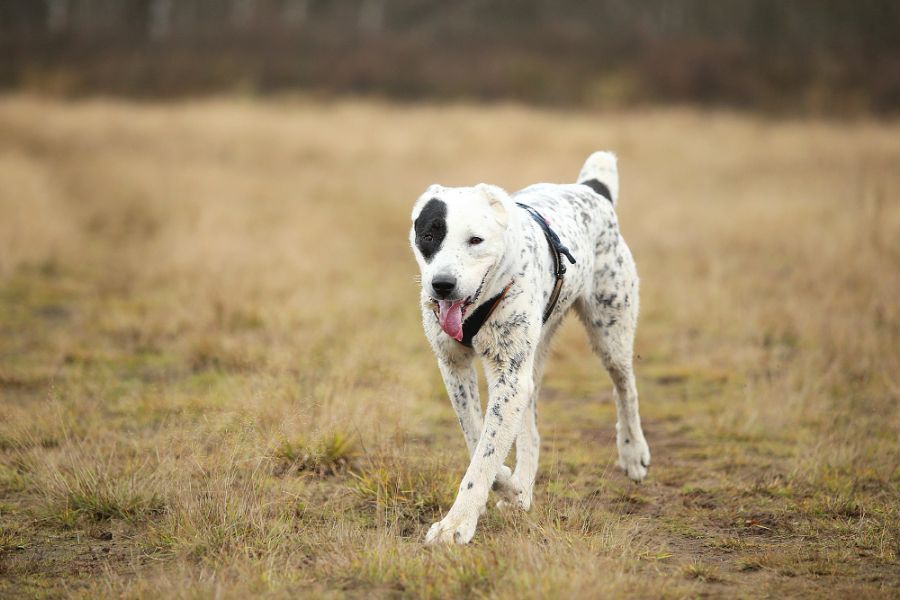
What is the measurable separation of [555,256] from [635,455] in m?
1.38

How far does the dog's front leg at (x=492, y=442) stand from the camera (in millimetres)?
4039

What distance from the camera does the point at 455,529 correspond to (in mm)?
4016

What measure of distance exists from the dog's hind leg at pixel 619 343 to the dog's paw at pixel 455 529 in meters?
1.59

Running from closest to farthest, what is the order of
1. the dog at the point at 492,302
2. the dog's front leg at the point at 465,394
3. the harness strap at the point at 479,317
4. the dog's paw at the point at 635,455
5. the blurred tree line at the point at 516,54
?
1. the dog at the point at 492,302
2. the harness strap at the point at 479,317
3. the dog's front leg at the point at 465,394
4. the dog's paw at the point at 635,455
5. the blurred tree line at the point at 516,54

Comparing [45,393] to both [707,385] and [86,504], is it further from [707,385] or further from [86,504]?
[707,385]

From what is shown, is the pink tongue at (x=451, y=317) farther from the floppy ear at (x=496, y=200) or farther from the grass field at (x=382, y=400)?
the grass field at (x=382, y=400)

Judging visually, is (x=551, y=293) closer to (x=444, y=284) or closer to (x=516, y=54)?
(x=444, y=284)

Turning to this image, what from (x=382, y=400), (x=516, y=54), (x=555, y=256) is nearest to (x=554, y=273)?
(x=555, y=256)

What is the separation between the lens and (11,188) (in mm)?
13625

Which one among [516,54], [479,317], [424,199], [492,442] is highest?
[516,54]

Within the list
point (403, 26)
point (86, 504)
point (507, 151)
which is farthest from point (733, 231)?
point (403, 26)

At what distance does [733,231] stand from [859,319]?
452 centimetres

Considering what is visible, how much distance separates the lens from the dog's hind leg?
5.35 m

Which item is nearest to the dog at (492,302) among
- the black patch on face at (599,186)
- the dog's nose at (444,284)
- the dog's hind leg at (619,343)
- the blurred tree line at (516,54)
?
the dog's nose at (444,284)
